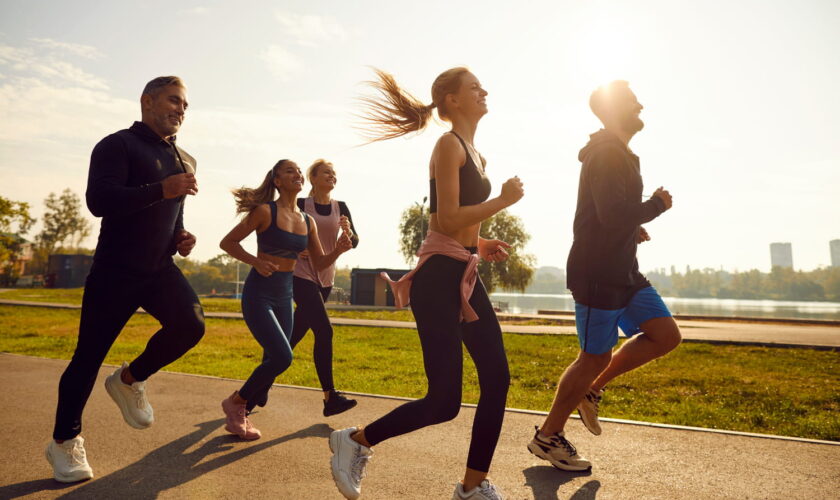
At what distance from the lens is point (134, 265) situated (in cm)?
313

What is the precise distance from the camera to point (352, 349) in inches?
445

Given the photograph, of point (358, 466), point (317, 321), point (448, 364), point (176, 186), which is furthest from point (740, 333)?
point (176, 186)

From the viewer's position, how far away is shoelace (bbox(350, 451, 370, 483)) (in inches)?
102

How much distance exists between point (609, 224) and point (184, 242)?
2562mm

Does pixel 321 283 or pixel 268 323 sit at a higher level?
pixel 321 283

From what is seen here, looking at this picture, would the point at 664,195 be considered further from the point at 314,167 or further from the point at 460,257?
the point at 314,167

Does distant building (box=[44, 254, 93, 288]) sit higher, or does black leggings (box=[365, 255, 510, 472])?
distant building (box=[44, 254, 93, 288])

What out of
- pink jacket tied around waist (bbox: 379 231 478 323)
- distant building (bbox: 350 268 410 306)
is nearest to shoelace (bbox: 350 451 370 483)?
pink jacket tied around waist (bbox: 379 231 478 323)

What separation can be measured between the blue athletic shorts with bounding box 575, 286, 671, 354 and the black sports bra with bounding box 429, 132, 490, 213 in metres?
1.11

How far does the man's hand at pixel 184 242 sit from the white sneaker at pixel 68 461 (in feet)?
3.94

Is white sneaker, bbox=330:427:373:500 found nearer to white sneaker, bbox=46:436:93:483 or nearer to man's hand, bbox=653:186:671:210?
white sneaker, bbox=46:436:93:483

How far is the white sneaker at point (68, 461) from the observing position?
298cm

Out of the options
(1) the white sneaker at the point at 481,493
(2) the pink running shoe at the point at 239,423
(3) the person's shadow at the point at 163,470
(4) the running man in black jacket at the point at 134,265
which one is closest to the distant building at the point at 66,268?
(2) the pink running shoe at the point at 239,423

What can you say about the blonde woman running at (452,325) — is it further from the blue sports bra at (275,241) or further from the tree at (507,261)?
the tree at (507,261)
